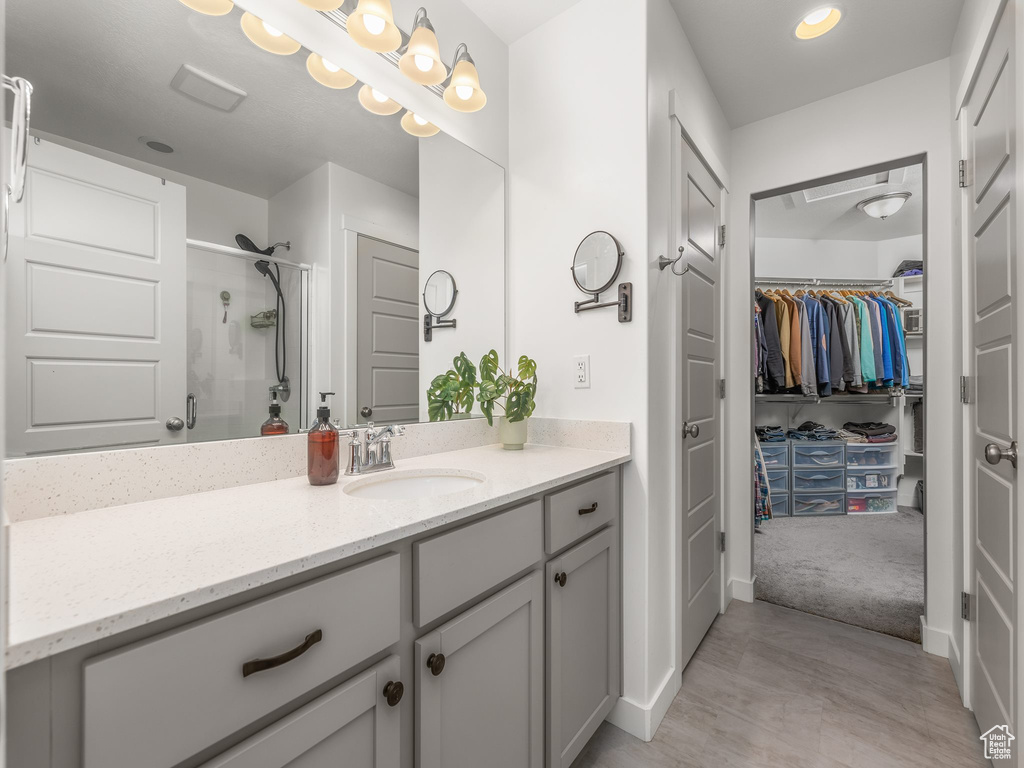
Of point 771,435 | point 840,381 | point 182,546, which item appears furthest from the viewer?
point 771,435

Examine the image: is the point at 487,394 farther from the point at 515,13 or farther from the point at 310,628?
the point at 515,13

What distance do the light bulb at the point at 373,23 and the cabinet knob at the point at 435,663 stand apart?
153 centimetres

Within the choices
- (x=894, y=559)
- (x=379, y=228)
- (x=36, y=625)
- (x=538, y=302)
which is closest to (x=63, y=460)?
(x=36, y=625)

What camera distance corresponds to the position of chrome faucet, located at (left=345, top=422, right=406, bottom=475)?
131 centimetres

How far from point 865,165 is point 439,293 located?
2.07 m

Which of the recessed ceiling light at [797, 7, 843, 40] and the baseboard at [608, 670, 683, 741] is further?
the recessed ceiling light at [797, 7, 843, 40]

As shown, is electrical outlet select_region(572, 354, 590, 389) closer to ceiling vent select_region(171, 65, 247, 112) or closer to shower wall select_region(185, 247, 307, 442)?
shower wall select_region(185, 247, 307, 442)

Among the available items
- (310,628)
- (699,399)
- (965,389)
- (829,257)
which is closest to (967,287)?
(965,389)

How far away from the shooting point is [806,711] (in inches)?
65.5

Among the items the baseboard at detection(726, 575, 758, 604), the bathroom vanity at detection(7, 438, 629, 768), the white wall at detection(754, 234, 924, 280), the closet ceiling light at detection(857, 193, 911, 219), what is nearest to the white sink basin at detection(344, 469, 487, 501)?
the bathroom vanity at detection(7, 438, 629, 768)

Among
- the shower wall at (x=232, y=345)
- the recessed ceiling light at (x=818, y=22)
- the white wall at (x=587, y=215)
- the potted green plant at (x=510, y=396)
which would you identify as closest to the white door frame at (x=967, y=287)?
the recessed ceiling light at (x=818, y=22)

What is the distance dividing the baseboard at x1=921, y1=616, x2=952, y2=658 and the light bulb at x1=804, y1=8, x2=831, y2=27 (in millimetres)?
2467

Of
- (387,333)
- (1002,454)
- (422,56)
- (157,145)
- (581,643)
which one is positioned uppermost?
(422,56)

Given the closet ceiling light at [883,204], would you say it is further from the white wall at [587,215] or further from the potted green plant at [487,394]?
the potted green plant at [487,394]
